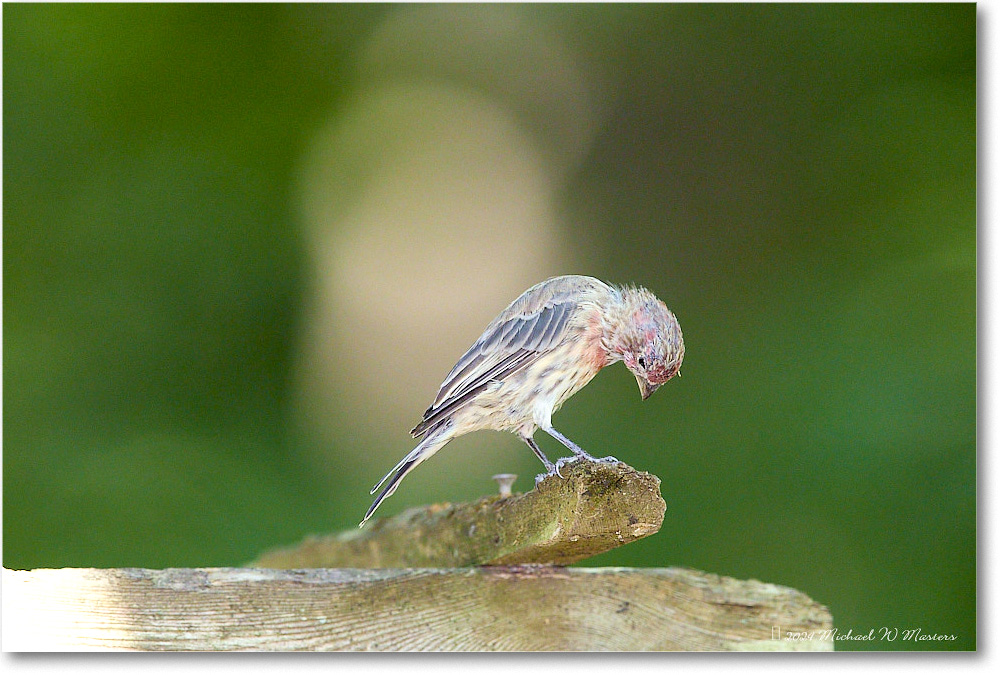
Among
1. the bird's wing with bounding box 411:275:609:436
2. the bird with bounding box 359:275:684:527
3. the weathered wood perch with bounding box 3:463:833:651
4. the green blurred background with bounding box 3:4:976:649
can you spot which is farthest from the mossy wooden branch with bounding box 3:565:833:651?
the green blurred background with bounding box 3:4:976:649

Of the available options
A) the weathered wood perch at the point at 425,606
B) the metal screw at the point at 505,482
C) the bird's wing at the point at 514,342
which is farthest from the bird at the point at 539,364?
the weathered wood perch at the point at 425,606

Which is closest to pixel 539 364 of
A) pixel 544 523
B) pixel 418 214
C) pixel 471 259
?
pixel 544 523

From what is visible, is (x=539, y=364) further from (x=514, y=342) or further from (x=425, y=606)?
(x=425, y=606)

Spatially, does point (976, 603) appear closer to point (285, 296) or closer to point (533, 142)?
point (533, 142)

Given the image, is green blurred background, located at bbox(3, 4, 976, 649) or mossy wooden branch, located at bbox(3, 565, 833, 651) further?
Result: green blurred background, located at bbox(3, 4, 976, 649)

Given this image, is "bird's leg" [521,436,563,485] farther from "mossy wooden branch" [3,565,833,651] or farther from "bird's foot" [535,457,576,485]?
"mossy wooden branch" [3,565,833,651]
